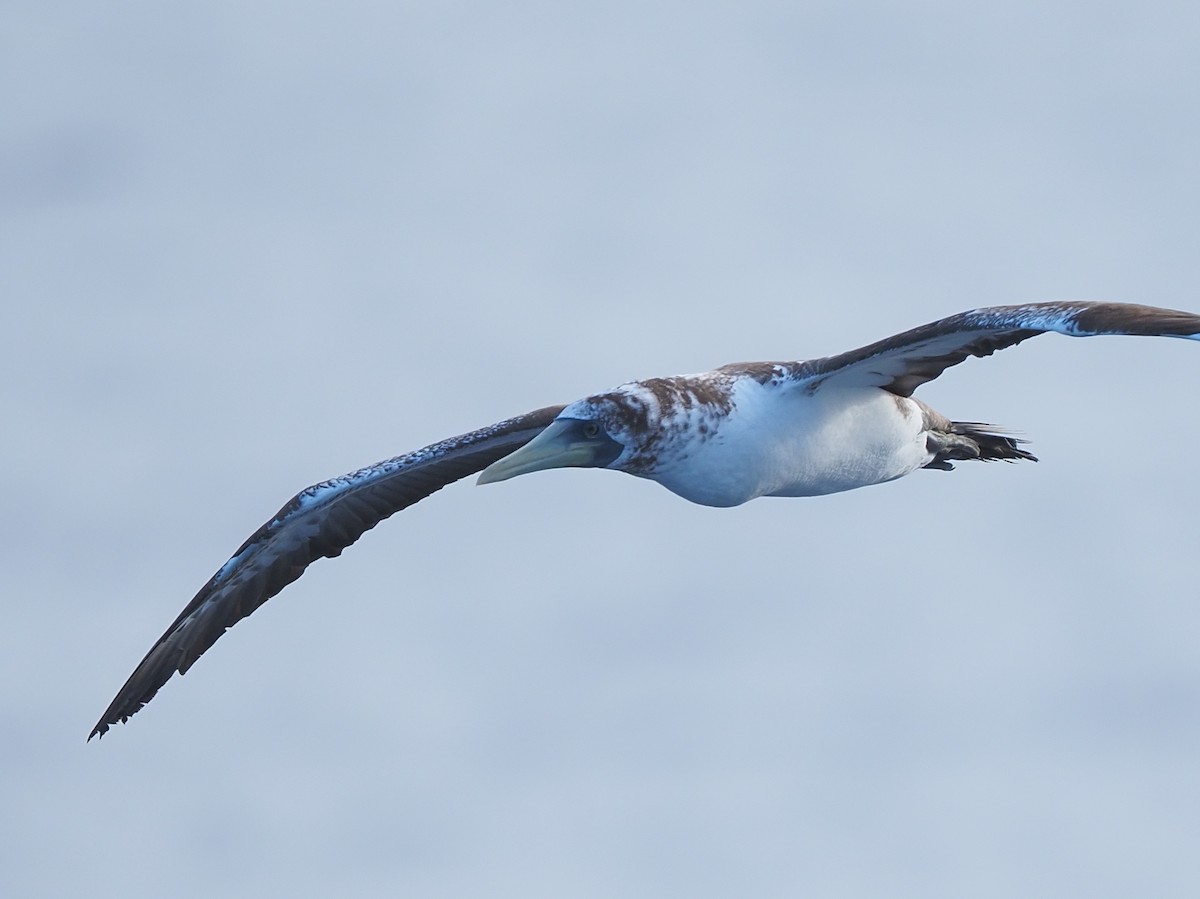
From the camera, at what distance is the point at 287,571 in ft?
62.5

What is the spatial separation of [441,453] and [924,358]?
497 cm

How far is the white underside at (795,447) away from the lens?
15.2 metres

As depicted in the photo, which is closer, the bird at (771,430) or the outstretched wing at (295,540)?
the bird at (771,430)

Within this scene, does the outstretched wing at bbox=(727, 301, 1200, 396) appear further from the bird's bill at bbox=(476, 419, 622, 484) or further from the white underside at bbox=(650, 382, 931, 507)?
the bird's bill at bbox=(476, 419, 622, 484)

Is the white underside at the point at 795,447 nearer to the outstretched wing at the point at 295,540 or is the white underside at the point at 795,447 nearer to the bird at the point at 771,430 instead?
the bird at the point at 771,430

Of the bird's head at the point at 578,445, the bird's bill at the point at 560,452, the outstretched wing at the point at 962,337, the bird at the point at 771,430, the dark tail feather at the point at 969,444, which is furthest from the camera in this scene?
the dark tail feather at the point at 969,444

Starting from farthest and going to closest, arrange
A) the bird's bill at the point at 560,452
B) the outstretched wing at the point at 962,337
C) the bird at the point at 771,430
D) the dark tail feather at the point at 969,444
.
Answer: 1. the dark tail feather at the point at 969,444
2. the bird's bill at the point at 560,452
3. the bird at the point at 771,430
4. the outstretched wing at the point at 962,337

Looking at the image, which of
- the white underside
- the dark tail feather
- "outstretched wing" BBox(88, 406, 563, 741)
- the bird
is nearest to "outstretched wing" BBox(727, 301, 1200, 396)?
the bird

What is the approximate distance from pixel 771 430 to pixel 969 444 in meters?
3.42

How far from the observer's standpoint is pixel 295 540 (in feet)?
62.2

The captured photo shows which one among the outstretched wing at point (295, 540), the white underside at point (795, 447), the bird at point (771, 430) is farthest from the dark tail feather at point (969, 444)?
the outstretched wing at point (295, 540)

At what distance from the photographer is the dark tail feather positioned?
17750 mm

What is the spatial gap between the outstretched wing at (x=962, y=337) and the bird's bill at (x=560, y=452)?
65.3 inches

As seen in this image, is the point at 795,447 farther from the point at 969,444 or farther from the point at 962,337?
the point at 969,444
